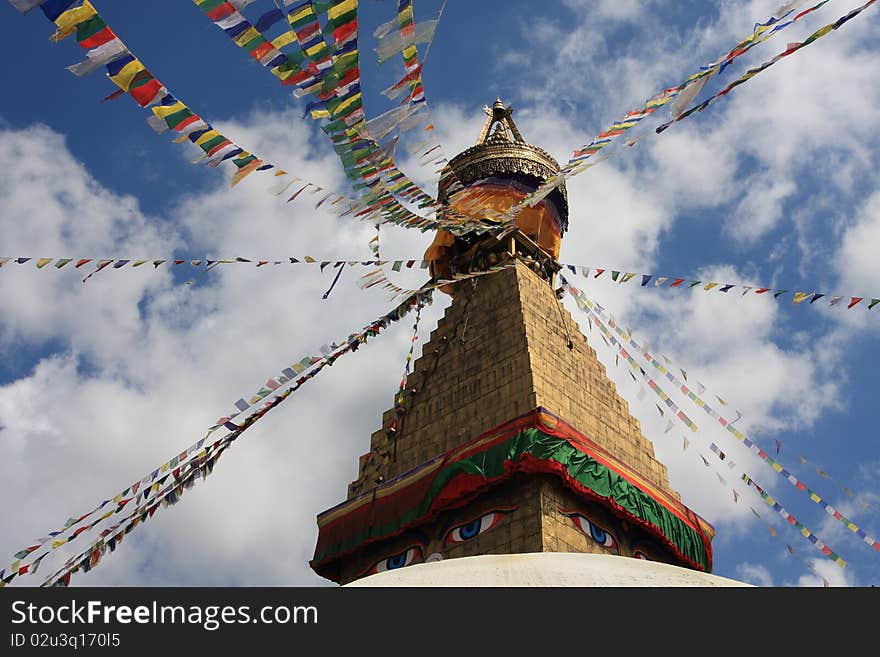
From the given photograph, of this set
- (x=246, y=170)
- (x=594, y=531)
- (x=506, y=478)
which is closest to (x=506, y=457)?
(x=506, y=478)

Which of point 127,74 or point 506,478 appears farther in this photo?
point 506,478

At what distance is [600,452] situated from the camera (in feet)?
39.7

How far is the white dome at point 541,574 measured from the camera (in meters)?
6.18

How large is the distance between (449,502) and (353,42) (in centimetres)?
638

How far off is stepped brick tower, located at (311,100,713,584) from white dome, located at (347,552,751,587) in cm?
363

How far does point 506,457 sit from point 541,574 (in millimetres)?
5167

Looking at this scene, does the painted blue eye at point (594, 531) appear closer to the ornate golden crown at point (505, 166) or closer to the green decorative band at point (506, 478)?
the green decorative band at point (506, 478)

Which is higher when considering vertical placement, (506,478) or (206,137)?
(206,137)

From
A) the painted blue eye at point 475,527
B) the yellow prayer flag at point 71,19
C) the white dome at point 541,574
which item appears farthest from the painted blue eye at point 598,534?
the yellow prayer flag at point 71,19

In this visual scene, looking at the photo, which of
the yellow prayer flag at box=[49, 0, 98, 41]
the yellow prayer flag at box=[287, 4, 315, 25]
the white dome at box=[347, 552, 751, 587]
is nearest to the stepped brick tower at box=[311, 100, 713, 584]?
the white dome at box=[347, 552, 751, 587]

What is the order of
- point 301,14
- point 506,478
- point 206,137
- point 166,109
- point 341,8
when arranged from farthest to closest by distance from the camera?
point 506,478, point 206,137, point 166,109, point 301,14, point 341,8

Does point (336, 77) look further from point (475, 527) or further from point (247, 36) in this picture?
point (475, 527)

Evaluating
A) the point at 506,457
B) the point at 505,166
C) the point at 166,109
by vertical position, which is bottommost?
the point at 506,457

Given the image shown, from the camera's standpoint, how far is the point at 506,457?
37.7ft
